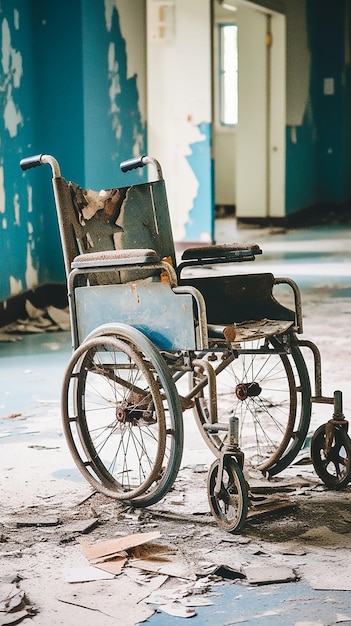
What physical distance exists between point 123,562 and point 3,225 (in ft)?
11.8

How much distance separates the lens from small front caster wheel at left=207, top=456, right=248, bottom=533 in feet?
8.75

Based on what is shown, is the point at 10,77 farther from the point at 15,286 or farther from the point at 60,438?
the point at 60,438

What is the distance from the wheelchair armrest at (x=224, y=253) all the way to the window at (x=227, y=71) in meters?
10.4

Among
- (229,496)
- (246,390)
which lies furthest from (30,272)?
(229,496)

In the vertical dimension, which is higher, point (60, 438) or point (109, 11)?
point (109, 11)

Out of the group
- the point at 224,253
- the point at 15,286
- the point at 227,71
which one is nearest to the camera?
the point at 224,253

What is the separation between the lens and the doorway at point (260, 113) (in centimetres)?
1130

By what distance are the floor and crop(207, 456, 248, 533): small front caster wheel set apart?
0.30m

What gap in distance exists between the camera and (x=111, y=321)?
296 centimetres

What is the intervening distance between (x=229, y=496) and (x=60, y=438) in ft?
3.51

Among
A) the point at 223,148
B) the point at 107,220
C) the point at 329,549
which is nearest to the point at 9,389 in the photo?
the point at 107,220

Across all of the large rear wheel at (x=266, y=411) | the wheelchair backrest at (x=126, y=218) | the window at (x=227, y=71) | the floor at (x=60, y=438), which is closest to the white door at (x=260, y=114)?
the window at (x=227, y=71)

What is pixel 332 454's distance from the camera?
3.07 m

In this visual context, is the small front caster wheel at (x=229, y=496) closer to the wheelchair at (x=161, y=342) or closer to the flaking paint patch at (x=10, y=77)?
the wheelchair at (x=161, y=342)
